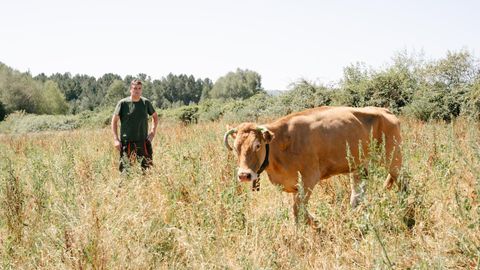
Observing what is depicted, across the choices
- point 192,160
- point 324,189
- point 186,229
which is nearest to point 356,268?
point 186,229

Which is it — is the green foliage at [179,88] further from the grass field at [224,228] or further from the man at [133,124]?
the grass field at [224,228]

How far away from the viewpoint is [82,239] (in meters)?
3.07

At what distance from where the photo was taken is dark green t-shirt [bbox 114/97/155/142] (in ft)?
21.8

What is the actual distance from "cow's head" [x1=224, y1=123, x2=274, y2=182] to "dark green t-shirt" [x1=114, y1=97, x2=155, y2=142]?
7.87 feet

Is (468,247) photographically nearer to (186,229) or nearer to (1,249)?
(186,229)

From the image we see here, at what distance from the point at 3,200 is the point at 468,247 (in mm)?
4566

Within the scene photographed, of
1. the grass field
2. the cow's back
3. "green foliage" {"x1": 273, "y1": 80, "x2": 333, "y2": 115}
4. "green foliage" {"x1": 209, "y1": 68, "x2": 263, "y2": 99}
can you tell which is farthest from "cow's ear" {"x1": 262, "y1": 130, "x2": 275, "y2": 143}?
"green foliage" {"x1": 209, "y1": 68, "x2": 263, "y2": 99}

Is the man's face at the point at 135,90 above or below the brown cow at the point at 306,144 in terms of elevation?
above

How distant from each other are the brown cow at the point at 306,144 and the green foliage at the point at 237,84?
100 metres

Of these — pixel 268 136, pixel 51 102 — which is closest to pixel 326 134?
pixel 268 136

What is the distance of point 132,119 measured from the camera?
6.66m

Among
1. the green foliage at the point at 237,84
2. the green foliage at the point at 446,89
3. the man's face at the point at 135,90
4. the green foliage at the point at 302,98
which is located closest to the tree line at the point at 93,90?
the green foliage at the point at 237,84

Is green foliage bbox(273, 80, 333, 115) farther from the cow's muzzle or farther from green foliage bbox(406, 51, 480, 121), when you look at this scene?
the cow's muzzle

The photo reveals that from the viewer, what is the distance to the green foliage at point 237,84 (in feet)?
350
